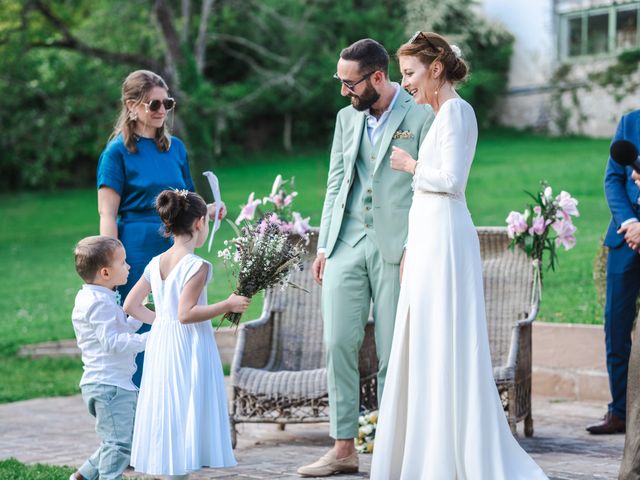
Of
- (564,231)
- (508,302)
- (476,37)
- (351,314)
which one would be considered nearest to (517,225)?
(564,231)

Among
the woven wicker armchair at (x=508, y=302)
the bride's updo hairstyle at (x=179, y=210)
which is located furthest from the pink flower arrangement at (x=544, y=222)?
the bride's updo hairstyle at (x=179, y=210)

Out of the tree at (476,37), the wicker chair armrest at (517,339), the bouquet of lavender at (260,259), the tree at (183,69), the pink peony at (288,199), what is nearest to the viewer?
the bouquet of lavender at (260,259)

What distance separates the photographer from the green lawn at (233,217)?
10.6 m

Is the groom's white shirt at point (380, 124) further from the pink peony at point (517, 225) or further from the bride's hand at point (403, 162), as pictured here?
the pink peony at point (517, 225)

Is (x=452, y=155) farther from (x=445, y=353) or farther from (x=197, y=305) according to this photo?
(x=197, y=305)

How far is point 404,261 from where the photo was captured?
18.5ft

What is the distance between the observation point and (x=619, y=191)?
711cm

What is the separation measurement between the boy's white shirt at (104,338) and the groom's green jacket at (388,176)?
4.43 feet

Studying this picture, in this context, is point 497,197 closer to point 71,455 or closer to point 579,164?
point 579,164

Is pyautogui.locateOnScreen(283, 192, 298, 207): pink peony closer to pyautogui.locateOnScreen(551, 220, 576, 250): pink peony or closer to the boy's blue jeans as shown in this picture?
pyautogui.locateOnScreen(551, 220, 576, 250): pink peony

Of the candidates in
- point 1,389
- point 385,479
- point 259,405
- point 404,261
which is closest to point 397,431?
point 385,479

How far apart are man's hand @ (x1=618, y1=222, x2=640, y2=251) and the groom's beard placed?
6.29ft

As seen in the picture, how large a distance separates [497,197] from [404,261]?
1631 centimetres

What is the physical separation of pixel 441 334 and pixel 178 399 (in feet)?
4.09
